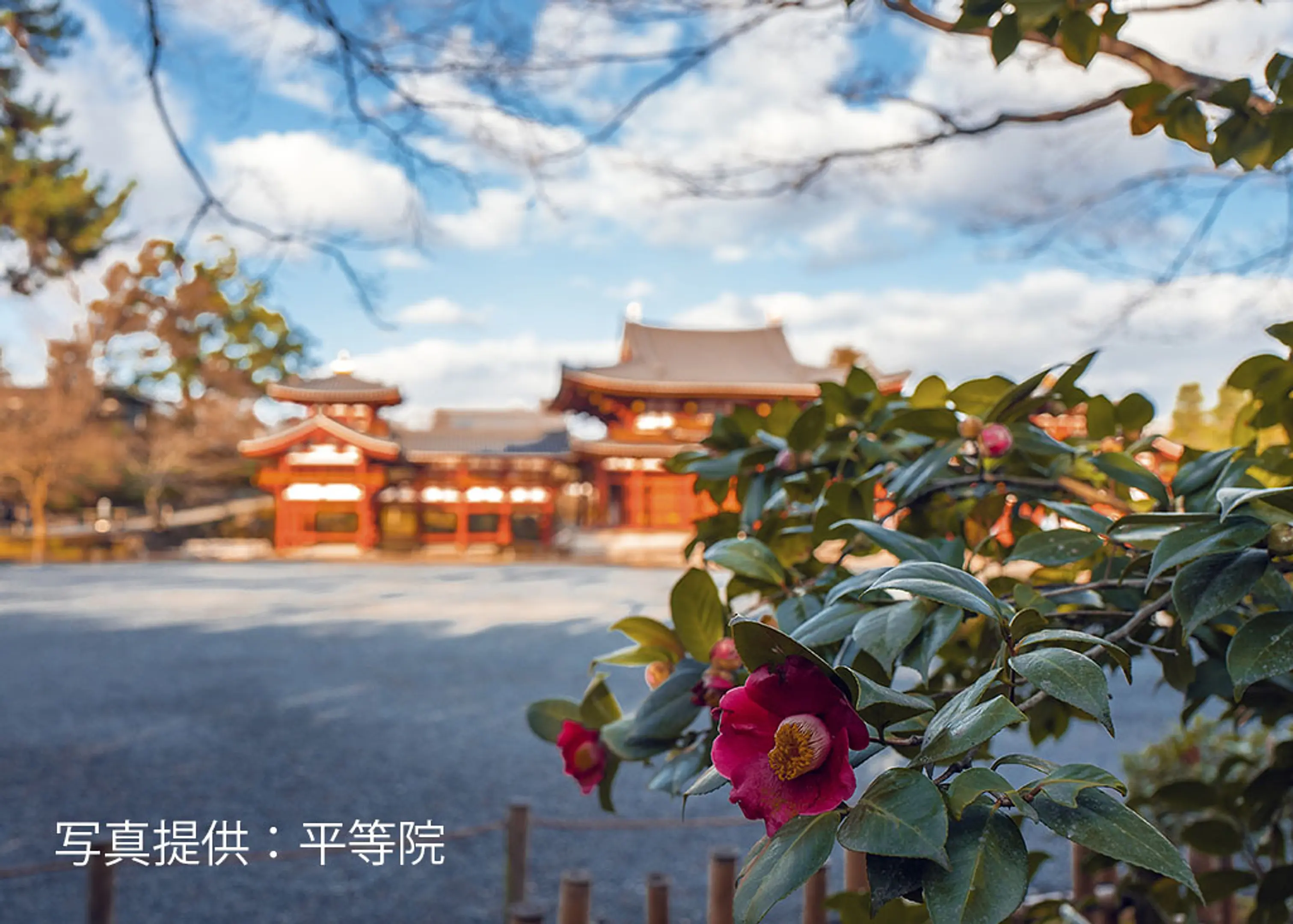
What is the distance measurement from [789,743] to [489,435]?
13409 millimetres

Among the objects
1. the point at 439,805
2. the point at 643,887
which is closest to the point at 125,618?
the point at 439,805

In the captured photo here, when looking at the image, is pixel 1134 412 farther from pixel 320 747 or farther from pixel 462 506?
pixel 462 506

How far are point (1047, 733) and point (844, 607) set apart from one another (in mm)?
518

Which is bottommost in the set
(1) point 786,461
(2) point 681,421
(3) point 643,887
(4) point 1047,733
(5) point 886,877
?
(3) point 643,887

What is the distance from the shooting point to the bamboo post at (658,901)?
1.35m

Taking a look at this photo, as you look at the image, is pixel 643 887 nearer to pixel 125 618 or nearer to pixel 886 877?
pixel 886 877

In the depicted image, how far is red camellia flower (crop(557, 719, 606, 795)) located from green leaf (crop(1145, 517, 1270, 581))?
337 millimetres

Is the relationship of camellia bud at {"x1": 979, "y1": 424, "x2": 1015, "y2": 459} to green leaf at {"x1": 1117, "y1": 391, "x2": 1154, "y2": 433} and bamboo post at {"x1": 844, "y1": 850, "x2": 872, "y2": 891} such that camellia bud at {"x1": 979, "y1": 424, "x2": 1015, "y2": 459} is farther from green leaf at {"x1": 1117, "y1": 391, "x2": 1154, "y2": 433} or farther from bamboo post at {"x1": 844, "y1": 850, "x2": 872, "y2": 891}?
bamboo post at {"x1": 844, "y1": 850, "x2": 872, "y2": 891}

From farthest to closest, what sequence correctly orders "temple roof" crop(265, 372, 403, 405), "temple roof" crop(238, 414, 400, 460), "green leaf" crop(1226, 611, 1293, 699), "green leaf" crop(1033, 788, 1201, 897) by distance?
1. "temple roof" crop(265, 372, 403, 405)
2. "temple roof" crop(238, 414, 400, 460)
3. "green leaf" crop(1226, 611, 1293, 699)
4. "green leaf" crop(1033, 788, 1201, 897)

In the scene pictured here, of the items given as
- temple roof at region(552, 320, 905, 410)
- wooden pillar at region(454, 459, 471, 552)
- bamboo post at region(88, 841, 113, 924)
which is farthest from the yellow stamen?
wooden pillar at region(454, 459, 471, 552)

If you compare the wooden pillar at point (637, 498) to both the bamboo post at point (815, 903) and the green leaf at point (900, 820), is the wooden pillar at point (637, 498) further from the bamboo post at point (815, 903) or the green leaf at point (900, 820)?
the green leaf at point (900, 820)

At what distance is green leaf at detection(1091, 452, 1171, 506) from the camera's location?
553 millimetres

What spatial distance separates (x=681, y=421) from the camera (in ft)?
41.9

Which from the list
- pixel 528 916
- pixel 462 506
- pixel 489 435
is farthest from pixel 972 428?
pixel 489 435
